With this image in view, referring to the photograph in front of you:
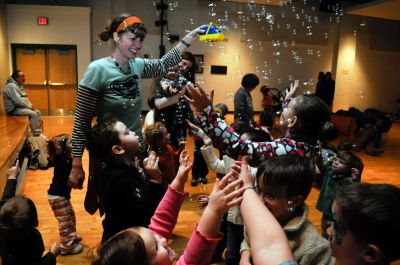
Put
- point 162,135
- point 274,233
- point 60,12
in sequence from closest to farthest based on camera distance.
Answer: point 274,233
point 162,135
point 60,12

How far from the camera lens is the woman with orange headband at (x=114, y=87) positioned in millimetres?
1691

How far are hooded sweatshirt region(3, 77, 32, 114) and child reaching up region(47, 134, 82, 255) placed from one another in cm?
364

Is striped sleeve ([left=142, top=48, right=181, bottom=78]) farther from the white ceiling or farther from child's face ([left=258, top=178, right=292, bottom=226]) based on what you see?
the white ceiling

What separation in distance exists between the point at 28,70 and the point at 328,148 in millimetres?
9055

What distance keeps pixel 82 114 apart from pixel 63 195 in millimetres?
1077

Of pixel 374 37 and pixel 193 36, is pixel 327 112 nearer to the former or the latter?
pixel 193 36

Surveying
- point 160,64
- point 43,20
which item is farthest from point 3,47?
point 160,64

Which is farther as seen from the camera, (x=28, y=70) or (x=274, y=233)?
(x=28, y=70)

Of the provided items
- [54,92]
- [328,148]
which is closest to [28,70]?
[54,92]

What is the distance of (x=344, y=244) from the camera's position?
0.75 m

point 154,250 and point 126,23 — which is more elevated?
point 126,23

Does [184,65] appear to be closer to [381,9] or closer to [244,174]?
[244,174]

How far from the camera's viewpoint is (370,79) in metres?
12.5

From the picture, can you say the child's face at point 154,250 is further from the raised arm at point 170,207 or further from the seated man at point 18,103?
the seated man at point 18,103
